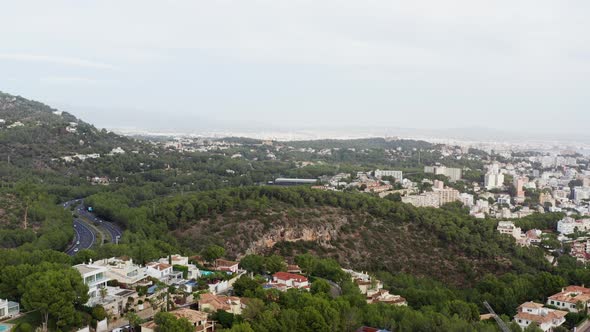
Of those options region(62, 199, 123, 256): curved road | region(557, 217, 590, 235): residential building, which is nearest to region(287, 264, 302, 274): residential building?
region(62, 199, 123, 256): curved road

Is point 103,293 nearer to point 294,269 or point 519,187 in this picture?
point 294,269

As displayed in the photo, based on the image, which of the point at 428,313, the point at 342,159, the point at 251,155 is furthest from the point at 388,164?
the point at 428,313

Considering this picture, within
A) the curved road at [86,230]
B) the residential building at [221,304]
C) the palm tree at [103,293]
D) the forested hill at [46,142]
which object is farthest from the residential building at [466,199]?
the palm tree at [103,293]

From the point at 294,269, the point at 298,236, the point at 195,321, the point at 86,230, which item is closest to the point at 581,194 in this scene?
the point at 298,236

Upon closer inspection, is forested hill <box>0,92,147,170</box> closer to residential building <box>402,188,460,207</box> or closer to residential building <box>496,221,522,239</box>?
residential building <box>402,188,460,207</box>

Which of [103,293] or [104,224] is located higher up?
[103,293]

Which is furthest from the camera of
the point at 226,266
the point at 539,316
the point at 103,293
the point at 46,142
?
the point at 46,142

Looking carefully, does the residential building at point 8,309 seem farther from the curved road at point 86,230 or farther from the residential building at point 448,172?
the residential building at point 448,172
